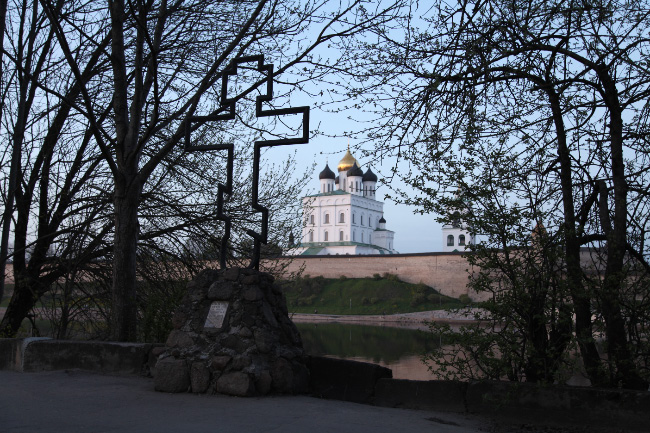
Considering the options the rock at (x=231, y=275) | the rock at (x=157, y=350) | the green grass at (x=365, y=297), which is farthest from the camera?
the green grass at (x=365, y=297)

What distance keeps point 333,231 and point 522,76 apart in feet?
312

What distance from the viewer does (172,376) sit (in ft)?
18.3

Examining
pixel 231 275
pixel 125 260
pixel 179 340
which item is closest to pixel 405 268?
pixel 125 260

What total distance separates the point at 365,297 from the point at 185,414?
53351mm

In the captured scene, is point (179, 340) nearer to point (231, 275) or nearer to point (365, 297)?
point (231, 275)

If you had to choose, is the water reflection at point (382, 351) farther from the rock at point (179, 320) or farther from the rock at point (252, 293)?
the rock at point (252, 293)

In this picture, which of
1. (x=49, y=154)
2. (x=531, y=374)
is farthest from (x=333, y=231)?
(x=531, y=374)

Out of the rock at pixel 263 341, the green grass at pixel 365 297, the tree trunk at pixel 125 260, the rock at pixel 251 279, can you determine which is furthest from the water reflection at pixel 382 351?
the green grass at pixel 365 297

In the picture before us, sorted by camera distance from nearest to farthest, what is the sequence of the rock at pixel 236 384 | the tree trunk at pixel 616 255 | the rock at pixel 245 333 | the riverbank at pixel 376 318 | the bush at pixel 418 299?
the tree trunk at pixel 616 255
the rock at pixel 236 384
the rock at pixel 245 333
the riverbank at pixel 376 318
the bush at pixel 418 299

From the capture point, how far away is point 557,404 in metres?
4.95

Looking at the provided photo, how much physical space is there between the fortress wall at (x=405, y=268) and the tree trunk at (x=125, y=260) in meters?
50.4

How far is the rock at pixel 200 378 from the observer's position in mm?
5469

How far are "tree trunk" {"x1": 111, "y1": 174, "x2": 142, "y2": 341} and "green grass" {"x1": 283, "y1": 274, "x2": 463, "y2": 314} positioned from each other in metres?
43.5

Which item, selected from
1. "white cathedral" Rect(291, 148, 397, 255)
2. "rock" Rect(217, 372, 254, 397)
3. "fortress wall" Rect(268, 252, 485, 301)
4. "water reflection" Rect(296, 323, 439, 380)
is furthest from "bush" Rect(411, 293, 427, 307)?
"rock" Rect(217, 372, 254, 397)
